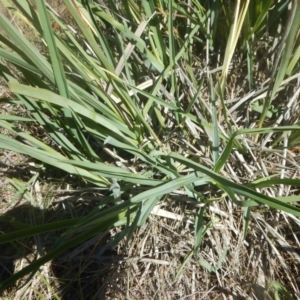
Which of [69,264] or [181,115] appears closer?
[181,115]

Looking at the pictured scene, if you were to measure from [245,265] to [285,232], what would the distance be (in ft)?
0.38

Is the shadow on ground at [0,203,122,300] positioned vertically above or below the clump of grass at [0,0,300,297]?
below

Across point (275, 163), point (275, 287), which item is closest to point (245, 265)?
point (275, 287)

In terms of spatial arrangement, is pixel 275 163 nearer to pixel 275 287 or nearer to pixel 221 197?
pixel 221 197

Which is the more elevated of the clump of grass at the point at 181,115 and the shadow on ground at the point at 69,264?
the clump of grass at the point at 181,115

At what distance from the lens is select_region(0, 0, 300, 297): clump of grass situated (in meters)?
0.78

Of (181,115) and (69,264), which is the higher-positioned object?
(181,115)

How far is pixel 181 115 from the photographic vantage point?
88cm

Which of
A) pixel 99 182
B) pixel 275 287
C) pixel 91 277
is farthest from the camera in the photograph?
pixel 91 277

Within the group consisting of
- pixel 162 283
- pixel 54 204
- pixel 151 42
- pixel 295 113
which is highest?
pixel 151 42

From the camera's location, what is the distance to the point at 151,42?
0.87 meters

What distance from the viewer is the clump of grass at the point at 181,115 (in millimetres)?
780

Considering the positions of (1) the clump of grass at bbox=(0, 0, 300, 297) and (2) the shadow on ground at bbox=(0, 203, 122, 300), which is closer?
(1) the clump of grass at bbox=(0, 0, 300, 297)

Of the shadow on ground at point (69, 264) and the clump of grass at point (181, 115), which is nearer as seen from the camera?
the clump of grass at point (181, 115)
